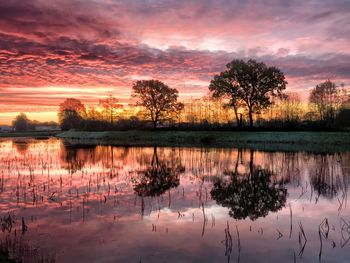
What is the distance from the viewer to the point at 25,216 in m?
15.8

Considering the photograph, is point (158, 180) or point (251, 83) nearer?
point (158, 180)

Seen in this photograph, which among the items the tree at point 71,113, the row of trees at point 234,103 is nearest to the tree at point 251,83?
the row of trees at point 234,103

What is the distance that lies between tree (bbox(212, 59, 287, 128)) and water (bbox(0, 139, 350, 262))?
56.9m

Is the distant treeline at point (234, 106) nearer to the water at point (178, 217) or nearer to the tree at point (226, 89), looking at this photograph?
the tree at point (226, 89)

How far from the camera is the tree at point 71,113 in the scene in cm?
14573

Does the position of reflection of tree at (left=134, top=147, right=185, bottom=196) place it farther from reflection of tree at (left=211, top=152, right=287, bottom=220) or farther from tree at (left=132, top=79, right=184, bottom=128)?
tree at (left=132, top=79, right=184, bottom=128)

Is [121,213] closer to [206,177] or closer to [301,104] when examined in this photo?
[206,177]

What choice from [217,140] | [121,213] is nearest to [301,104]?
[217,140]

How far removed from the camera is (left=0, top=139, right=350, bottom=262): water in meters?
11.3

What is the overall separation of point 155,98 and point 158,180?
79.7 meters

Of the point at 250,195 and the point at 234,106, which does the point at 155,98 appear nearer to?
the point at 234,106

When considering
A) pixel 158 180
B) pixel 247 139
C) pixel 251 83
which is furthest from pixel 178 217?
pixel 251 83

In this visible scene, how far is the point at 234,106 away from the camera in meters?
87.0

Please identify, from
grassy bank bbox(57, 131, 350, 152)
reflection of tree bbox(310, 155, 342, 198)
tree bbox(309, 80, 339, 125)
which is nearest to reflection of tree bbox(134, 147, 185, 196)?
reflection of tree bbox(310, 155, 342, 198)
